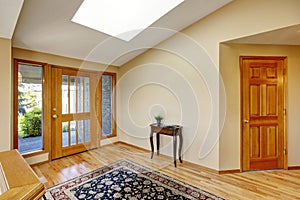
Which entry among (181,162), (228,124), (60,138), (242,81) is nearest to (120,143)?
(60,138)

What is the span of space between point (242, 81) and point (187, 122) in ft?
3.84

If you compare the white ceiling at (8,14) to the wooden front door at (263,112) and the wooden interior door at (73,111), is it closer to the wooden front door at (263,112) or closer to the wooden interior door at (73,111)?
the wooden interior door at (73,111)

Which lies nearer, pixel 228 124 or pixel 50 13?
pixel 50 13

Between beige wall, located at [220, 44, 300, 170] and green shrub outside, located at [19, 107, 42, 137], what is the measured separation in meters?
3.28

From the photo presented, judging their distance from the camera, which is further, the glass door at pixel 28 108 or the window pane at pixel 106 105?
the window pane at pixel 106 105

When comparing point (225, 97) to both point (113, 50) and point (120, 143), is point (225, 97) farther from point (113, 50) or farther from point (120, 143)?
point (120, 143)

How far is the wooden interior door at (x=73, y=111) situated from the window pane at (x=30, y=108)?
23 centimetres

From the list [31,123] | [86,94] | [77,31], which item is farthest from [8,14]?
[86,94]

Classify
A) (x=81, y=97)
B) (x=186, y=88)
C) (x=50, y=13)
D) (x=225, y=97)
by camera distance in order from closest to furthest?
(x=50, y=13)
(x=225, y=97)
(x=186, y=88)
(x=81, y=97)

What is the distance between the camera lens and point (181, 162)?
3.28m

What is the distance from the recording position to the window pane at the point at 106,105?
14.5 feet

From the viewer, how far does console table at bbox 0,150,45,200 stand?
587 millimetres

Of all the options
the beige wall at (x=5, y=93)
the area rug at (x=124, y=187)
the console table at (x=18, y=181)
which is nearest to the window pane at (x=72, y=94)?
the beige wall at (x=5, y=93)

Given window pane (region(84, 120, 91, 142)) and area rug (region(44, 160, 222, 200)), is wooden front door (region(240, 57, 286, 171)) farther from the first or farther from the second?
window pane (region(84, 120, 91, 142))
